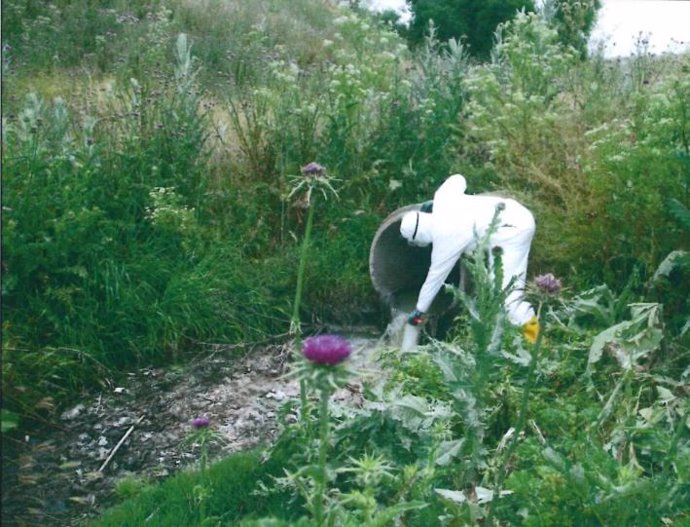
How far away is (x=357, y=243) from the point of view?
5.98 meters

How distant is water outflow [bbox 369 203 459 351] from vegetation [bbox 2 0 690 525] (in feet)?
0.60

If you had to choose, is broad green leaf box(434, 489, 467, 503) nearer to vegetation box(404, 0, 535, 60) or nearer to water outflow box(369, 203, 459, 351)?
water outflow box(369, 203, 459, 351)

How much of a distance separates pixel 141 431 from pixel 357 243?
217 cm

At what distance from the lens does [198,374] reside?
4910 millimetres

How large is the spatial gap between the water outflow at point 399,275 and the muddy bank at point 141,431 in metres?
0.29

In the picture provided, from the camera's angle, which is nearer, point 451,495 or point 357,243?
point 451,495

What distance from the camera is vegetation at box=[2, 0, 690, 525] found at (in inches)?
118

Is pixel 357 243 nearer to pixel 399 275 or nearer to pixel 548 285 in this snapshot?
pixel 399 275

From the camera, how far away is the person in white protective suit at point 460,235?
4863 millimetres

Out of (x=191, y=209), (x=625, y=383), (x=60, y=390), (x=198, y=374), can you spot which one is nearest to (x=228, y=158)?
(x=191, y=209)

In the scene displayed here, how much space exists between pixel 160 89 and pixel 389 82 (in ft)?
5.70

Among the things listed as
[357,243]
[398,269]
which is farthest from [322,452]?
[357,243]

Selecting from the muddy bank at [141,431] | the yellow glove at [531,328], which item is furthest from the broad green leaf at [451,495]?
the yellow glove at [531,328]

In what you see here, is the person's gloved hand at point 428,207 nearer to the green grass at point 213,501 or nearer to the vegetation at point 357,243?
the vegetation at point 357,243
